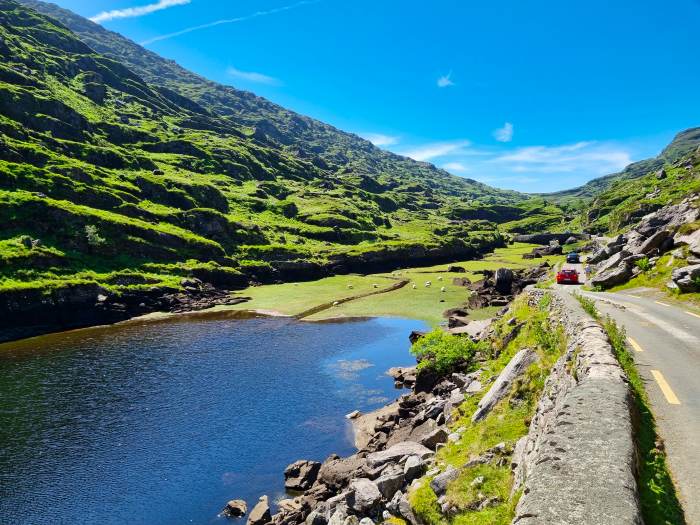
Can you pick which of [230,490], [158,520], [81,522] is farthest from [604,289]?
[81,522]

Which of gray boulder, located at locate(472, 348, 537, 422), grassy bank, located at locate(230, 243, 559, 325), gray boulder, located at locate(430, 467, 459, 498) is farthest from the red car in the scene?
gray boulder, located at locate(430, 467, 459, 498)

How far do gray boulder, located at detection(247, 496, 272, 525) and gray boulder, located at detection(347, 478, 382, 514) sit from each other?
851cm

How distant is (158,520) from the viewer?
30.2 meters

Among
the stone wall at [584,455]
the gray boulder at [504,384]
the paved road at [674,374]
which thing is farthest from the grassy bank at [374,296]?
the stone wall at [584,455]

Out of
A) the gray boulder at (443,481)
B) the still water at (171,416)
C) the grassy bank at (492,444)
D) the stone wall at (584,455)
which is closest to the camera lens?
the stone wall at (584,455)

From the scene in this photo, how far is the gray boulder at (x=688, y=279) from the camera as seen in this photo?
42812mm

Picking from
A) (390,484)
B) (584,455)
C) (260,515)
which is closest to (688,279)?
(390,484)

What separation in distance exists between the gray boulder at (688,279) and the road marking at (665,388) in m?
29.2

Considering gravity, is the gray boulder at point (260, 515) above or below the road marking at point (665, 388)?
below

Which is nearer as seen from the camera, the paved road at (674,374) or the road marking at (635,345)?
the paved road at (674,374)

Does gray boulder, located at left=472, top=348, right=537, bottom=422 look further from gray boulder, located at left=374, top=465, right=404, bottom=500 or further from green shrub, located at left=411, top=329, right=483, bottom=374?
green shrub, located at left=411, top=329, right=483, bottom=374

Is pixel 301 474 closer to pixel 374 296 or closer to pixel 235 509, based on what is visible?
pixel 235 509

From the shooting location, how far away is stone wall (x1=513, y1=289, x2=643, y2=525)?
9.57m

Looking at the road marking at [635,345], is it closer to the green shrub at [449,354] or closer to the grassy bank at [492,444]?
the grassy bank at [492,444]
